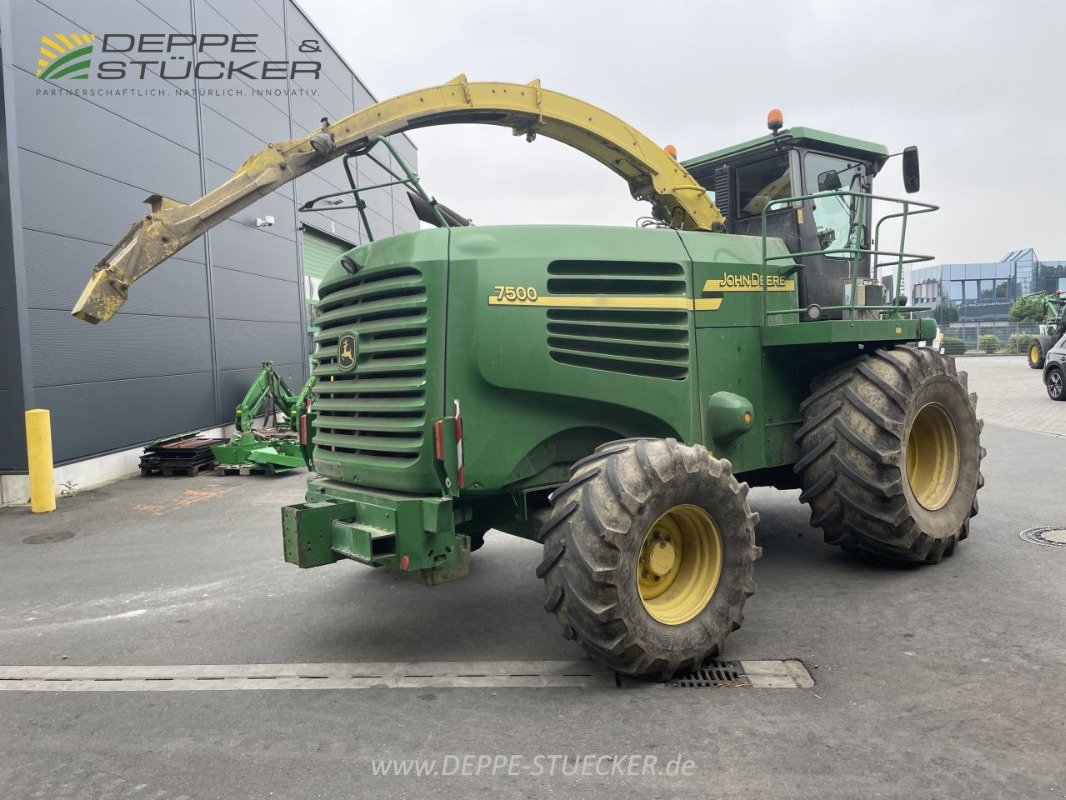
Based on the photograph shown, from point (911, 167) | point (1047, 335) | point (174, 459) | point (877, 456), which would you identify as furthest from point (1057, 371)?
point (174, 459)

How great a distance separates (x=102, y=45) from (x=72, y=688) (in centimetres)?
1074

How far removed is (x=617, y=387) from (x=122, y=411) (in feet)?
31.3

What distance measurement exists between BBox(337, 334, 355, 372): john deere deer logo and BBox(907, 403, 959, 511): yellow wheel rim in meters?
4.19

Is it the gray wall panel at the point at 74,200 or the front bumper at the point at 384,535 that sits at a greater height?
the gray wall panel at the point at 74,200

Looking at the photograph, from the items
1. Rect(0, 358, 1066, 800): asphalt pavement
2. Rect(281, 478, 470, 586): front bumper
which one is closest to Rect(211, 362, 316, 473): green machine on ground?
Rect(0, 358, 1066, 800): asphalt pavement

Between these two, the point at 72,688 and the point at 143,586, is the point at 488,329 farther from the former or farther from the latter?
the point at 143,586

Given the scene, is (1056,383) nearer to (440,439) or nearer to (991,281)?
(440,439)

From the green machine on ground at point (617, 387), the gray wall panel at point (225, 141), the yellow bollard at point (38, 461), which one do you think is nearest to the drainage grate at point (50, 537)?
the yellow bollard at point (38, 461)

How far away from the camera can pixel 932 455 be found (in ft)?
20.4

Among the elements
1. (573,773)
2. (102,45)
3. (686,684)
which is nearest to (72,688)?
(573,773)

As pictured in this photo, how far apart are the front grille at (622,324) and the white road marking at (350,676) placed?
5.49ft

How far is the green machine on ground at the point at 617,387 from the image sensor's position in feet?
13.5

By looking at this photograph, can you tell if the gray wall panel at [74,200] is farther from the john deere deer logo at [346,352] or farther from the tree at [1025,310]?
the tree at [1025,310]

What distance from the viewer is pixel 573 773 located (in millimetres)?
3189
